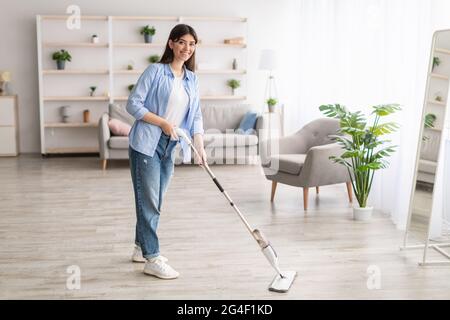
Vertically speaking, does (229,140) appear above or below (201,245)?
Answer: above

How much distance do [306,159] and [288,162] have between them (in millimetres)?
235

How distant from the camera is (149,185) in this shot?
386cm

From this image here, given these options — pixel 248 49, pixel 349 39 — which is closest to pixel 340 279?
pixel 349 39

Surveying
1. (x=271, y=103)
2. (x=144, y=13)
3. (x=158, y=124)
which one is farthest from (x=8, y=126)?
(x=158, y=124)

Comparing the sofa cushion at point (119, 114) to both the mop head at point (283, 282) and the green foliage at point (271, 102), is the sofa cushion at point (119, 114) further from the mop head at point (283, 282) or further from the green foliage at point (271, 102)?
the mop head at point (283, 282)

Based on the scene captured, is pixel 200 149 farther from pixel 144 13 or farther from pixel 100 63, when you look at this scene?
pixel 144 13

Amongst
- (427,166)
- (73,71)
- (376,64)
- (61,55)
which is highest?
(376,64)

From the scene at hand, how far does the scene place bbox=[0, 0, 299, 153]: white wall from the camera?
9602 mm

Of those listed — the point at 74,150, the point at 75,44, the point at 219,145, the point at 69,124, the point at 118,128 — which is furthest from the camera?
the point at 74,150

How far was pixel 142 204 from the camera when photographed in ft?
12.8

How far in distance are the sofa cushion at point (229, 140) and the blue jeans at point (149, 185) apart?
435 cm

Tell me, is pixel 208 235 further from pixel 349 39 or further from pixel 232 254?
pixel 349 39

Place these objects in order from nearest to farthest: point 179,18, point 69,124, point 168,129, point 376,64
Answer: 1. point 168,129
2. point 376,64
3. point 69,124
4. point 179,18

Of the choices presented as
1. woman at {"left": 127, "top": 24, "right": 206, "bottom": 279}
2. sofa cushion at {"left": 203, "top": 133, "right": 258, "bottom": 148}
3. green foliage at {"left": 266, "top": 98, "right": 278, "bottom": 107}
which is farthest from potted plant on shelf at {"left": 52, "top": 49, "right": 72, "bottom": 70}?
woman at {"left": 127, "top": 24, "right": 206, "bottom": 279}
